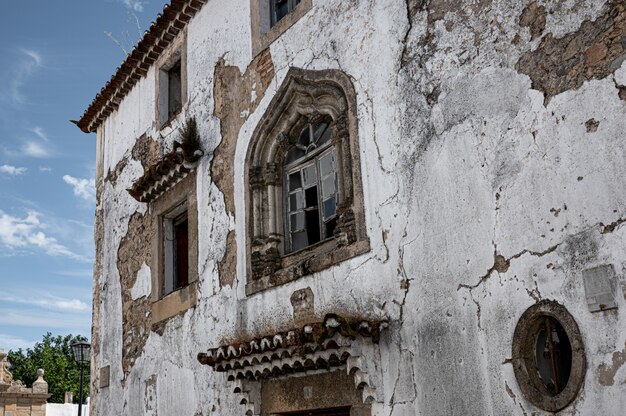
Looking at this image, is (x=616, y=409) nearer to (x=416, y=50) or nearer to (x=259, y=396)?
(x=416, y=50)

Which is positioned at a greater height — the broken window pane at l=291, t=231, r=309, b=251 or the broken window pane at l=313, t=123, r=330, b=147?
the broken window pane at l=313, t=123, r=330, b=147

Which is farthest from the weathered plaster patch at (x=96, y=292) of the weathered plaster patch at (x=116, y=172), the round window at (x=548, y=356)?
the round window at (x=548, y=356)

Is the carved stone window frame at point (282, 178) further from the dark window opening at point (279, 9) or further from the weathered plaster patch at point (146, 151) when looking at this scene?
the weathered plaster patch at point (146, 151)

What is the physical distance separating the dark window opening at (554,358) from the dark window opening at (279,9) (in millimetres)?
4652

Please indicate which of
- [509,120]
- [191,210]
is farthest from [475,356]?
[191,210]

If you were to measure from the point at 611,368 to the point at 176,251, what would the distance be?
246 inches

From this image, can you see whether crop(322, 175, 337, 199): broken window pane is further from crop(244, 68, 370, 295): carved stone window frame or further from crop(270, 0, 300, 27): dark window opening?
crop(270, 0, 300, 27): dark window opening

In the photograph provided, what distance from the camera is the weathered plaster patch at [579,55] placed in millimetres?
4496

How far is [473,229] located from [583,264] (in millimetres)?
916

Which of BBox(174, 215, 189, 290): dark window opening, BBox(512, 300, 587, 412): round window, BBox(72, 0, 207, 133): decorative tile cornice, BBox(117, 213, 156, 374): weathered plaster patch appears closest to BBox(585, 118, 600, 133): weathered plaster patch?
BBox(512, 300, 587, 412): round window

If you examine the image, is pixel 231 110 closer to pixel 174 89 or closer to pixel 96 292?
pixel 174 89

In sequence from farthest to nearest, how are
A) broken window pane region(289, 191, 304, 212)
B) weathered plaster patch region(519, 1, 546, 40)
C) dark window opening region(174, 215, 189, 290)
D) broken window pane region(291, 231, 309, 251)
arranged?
dark window opening region(174, 215, 189, 290) → broken window pane region(289, 191, 304, 212) → broken window pane region(291, 231, 309, 251) → weathered plaster patch region(519, 1, 546, 40)

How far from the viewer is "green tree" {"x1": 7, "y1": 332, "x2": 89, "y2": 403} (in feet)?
122

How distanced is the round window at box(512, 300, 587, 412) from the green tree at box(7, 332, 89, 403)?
3421 cm
